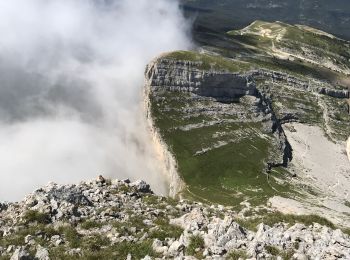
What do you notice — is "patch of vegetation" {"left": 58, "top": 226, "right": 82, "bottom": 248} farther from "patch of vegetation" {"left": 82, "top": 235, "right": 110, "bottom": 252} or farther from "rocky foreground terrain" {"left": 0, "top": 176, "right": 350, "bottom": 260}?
"patch of vegetation" {"left": 82, "top": 235, "right": 110, "bottom": 252}

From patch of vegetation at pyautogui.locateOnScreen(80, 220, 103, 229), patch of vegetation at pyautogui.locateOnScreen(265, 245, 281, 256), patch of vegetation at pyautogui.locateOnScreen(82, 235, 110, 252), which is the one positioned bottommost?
patch of vegetation at pyautogui.locateOnScreen(82, 235, 110, 252)

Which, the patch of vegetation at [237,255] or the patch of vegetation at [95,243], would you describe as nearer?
the patch of vegetation at [237,255]

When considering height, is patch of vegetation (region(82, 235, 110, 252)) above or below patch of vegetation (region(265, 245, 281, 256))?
below

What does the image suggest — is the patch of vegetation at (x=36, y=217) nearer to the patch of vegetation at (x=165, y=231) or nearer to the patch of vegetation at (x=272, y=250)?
the patch of vegetation at (x=165, y=231)

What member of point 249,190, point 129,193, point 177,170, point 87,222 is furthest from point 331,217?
point 87,222

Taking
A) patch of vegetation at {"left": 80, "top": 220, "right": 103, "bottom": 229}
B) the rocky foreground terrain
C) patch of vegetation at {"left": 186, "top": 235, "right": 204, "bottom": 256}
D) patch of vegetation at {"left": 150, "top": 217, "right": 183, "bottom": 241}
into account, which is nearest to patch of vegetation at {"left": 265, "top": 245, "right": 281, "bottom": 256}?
the rocky foreground terrain

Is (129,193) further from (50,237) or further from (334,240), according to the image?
(334,240)

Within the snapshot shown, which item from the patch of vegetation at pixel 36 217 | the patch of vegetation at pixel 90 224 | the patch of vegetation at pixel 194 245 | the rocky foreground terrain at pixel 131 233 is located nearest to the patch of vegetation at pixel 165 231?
the rocky foreground terrain at pixel 131 233

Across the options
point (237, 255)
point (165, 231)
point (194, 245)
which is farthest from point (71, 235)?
point (237, 255)
